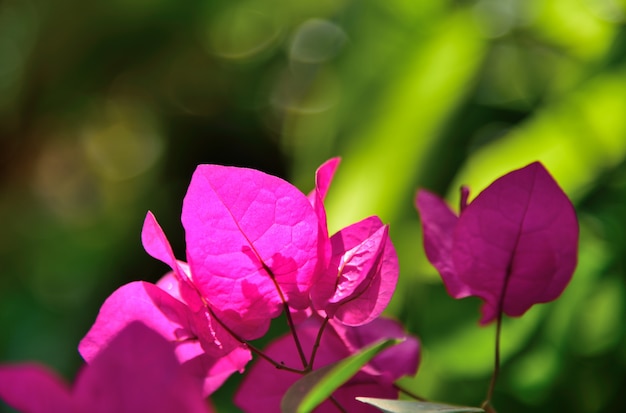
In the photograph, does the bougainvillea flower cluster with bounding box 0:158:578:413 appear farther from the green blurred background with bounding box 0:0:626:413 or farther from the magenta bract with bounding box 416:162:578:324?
the green blurred background with bounding box 0:0:626:413

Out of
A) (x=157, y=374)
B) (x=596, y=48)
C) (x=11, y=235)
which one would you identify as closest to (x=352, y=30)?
(x=596, y=48)

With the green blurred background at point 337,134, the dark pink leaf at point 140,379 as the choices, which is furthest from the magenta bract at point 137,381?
the green blurred background at point 337,134

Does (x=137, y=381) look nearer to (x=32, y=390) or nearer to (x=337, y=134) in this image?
(x=32, y=390)

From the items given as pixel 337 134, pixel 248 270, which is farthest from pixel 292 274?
pixel 337 134

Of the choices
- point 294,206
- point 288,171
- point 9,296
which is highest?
point 294,206

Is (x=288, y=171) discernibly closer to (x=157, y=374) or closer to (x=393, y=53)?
(x=393, y=53)

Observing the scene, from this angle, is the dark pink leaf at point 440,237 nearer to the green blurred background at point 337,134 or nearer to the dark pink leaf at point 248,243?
the dark pink leaf at point 248,243
